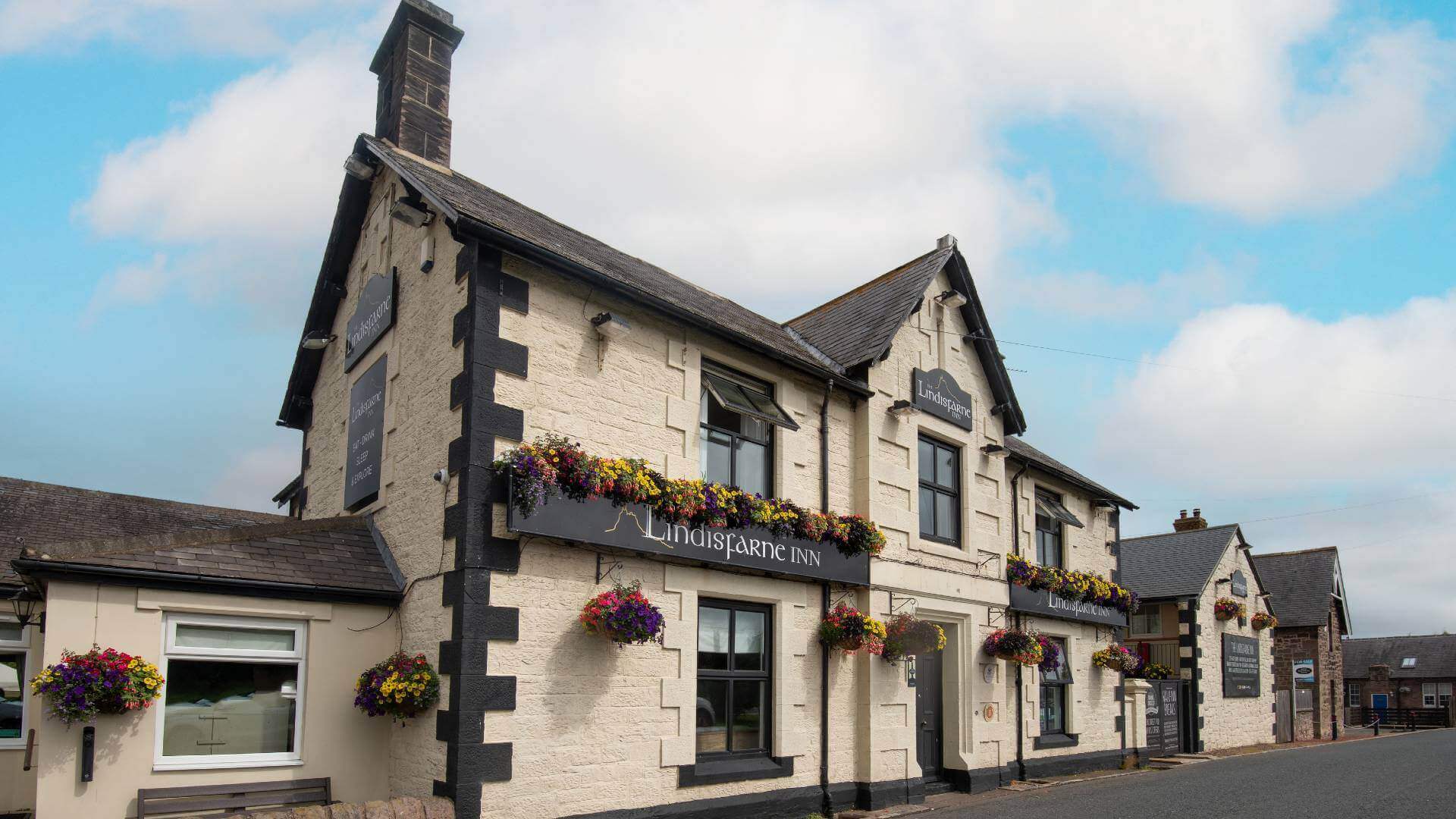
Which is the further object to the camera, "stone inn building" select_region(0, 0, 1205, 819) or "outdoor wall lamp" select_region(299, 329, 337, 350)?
"outdoor wall lamp" select_region(299, 329, 337, 350)

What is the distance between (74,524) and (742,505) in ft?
26.4

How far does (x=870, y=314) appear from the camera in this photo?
50.0 ft

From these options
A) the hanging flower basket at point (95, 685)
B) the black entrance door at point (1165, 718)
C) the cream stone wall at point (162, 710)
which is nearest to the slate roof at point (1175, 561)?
the black entrance door at point (1165, 718)

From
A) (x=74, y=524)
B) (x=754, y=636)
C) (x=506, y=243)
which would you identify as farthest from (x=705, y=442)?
(x=74, y=524)

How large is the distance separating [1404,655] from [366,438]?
2799 inches

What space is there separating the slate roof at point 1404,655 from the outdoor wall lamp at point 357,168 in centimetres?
6437

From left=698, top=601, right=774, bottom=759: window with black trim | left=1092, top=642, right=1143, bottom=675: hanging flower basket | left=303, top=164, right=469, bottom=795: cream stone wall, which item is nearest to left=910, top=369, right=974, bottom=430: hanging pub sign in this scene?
left=698, top=601, right=774, bottom=759: window with black trim

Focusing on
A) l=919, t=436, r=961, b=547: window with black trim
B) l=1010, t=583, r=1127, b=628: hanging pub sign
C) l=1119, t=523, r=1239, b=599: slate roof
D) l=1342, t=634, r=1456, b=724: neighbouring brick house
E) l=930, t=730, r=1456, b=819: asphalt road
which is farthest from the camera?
l=1342, t=634, r=1456, b=724: neighbouring brick house

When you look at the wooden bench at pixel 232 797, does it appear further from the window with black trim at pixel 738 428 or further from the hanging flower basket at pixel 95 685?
the window with black trim at pixel 738 428

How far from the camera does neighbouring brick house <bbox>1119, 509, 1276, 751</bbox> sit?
2403 cm

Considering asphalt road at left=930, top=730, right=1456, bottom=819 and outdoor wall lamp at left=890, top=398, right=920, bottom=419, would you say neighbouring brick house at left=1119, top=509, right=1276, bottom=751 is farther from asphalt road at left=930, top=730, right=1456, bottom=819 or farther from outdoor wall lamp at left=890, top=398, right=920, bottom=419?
outdoor wall lamp at left=890, top=398, right=920, bottom=419

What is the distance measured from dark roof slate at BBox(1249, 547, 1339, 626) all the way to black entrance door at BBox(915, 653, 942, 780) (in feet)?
75.8

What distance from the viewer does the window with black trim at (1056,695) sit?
55.7 ft

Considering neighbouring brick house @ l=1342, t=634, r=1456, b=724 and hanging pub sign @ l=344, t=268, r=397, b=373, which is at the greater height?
hanging pub sign @ l=344, t=268, r=397, b=373
